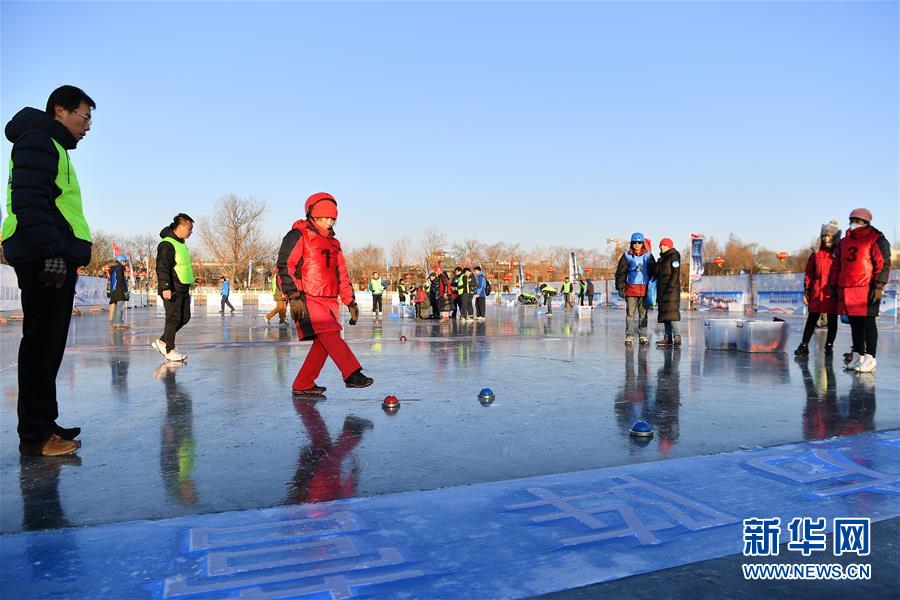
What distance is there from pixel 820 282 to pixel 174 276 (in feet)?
29.7

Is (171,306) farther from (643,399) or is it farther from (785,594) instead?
(785,594)

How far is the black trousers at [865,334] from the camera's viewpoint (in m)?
7.45

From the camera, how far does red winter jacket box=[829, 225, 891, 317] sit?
741 cm

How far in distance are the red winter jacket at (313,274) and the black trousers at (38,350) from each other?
1.97 meters

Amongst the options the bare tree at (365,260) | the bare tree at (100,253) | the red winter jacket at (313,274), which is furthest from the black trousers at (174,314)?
the bare tree at (365,260)

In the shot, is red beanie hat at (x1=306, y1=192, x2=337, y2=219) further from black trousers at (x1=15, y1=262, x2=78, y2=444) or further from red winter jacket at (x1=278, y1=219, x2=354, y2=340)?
black trousers at (x1=15, y1=262, x2=78, y2=444)

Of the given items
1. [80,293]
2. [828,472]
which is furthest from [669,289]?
[80,293]

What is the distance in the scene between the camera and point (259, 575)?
223 centimetres

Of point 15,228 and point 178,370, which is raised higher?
point 15,228

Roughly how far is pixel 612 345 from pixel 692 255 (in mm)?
22089

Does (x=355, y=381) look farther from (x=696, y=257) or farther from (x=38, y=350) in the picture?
(x=696, y=257)

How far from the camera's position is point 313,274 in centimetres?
602

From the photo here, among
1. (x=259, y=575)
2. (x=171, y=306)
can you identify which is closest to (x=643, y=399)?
(x=259, y=575)

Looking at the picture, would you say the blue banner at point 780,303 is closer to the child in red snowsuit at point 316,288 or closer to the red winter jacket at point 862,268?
the red winter jacket at point 862,268
